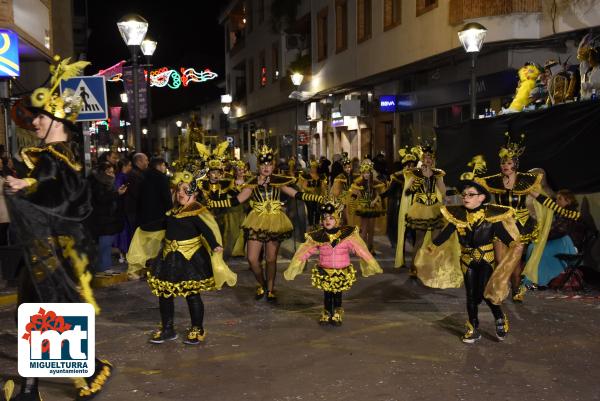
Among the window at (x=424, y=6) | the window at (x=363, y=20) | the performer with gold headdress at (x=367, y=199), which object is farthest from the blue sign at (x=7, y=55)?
the window at (x=363, y=20)

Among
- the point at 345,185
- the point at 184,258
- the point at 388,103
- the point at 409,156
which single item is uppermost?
the point at 388,103

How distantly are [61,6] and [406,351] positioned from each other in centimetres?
2948

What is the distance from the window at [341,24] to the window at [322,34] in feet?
5.72

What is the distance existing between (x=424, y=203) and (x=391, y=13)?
13244mm

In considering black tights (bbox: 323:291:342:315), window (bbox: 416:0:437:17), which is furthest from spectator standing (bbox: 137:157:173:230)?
window (bbox: 416:0:437:17)

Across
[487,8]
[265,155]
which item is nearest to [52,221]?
[265,155]

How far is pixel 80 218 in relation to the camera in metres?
5.64

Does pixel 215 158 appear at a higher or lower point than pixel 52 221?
higher

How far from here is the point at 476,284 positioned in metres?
7.54

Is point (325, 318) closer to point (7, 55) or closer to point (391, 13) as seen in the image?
point (7, 55)

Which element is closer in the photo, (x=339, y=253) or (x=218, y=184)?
(x=339, y=253)

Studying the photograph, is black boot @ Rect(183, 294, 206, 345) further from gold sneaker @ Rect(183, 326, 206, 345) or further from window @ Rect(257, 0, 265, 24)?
window @ Rect(257, 0, 265, 24)

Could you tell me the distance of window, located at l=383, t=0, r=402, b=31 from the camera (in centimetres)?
2214

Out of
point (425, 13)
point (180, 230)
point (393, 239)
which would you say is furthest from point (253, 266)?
point (425, 13)
